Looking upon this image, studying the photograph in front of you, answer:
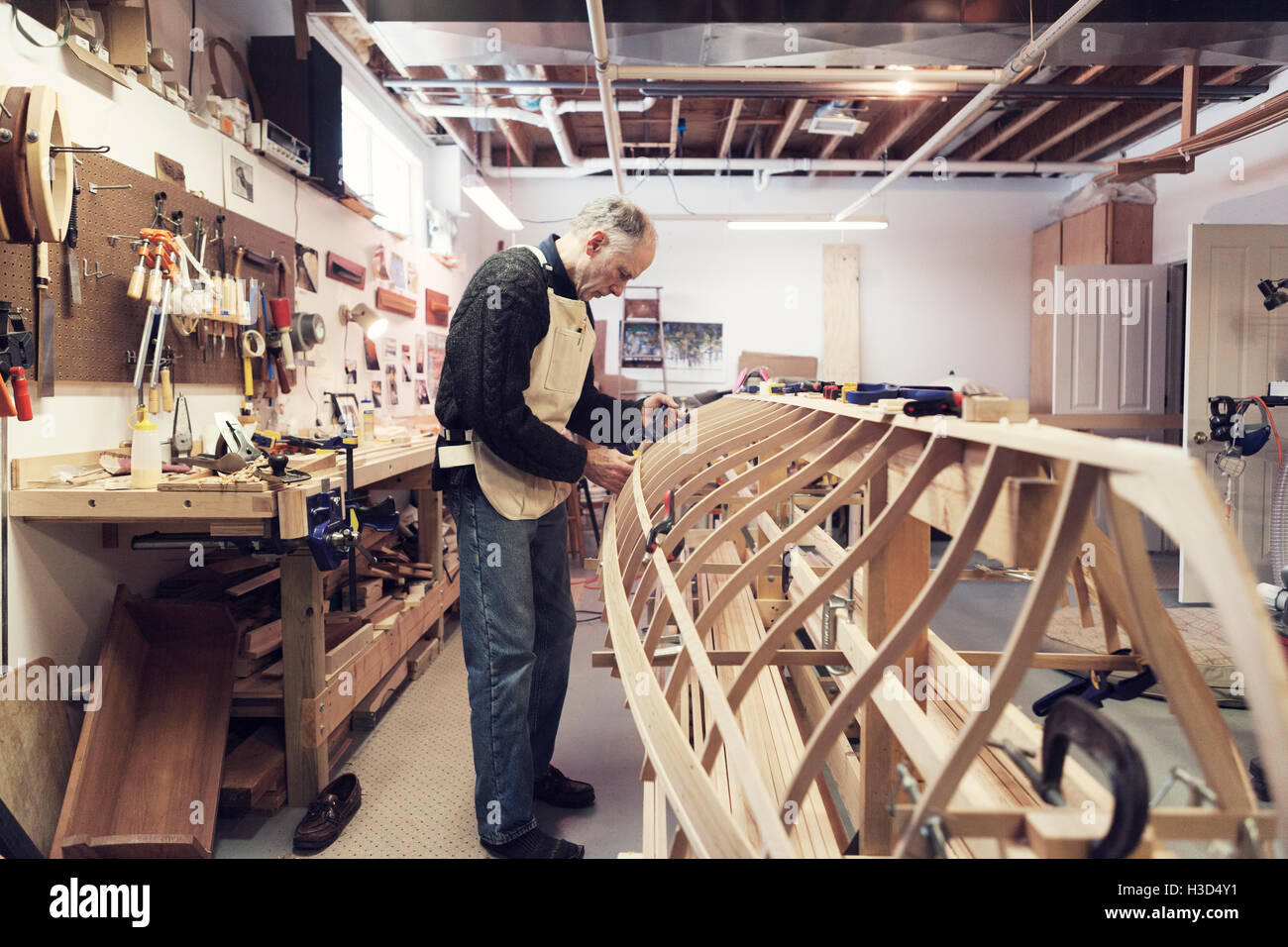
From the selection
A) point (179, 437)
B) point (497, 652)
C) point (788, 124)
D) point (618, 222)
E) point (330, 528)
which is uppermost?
point (788, 124)

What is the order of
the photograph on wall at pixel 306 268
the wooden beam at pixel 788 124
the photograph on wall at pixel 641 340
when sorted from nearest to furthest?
the photograph on wall at pixel 306 268 → the wooden beam at pixel 788 124 → the photograph on wall at pixel 641 340

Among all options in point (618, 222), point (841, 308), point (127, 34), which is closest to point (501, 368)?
point (618, 222)

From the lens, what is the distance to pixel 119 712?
6.84 ft

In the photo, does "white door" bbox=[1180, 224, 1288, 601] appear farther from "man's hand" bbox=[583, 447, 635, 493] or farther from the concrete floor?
"man's hand" bbox=[583, 447, 635, 493]

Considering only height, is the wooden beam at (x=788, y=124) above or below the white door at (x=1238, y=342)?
above

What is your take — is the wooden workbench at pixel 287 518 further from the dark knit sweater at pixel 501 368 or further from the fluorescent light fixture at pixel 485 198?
the fluorescent light fixture at pixel 485 198

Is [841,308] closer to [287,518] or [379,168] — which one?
[379,168]

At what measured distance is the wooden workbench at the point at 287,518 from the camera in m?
1.89

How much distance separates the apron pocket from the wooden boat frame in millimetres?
360

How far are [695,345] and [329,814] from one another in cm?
574

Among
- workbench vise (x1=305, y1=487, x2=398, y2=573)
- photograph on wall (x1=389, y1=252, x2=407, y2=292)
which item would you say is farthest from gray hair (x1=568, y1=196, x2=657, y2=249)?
photograph on wall (x1=389, y1=252, x2=407, y2=292)

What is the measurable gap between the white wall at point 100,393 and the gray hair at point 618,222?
157 cm

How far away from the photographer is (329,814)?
82.7 inches

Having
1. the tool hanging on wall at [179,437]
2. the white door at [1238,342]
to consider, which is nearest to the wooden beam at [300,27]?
the tool hanging on wall at [179,437]
